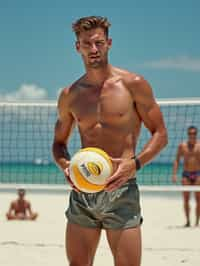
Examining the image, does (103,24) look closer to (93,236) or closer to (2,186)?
(93,236)

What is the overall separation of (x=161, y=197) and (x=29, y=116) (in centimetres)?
1263

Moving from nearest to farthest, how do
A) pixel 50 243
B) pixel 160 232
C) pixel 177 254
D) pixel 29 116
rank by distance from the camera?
pixel 177 254 → pixel 50 243 → pixel 160 232 → pixel 29 116

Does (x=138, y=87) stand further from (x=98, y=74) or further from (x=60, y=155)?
(x=60, y=155)

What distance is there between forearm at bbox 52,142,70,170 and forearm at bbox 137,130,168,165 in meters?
0.48

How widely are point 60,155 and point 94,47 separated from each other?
74 centimetres

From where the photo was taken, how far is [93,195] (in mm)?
3359

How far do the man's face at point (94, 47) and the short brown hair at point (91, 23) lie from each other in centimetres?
2

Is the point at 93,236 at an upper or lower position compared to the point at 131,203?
lower

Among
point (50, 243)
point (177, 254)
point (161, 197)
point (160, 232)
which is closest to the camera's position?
point (177, 254)

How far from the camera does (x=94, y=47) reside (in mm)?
3275

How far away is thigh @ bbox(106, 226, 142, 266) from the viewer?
10.7 feet

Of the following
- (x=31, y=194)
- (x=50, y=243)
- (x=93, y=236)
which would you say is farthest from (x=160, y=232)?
(x=31, y=194)

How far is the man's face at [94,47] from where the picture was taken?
3.28m

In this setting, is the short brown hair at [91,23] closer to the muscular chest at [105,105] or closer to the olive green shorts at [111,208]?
the muscular chest at [105,105]
